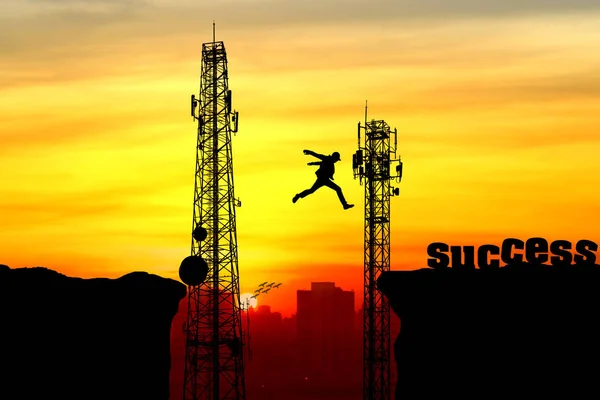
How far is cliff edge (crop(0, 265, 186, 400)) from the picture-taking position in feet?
278

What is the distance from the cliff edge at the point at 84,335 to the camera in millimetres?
84688

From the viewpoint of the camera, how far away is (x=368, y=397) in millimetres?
107812

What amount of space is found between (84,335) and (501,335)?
93.1 ft

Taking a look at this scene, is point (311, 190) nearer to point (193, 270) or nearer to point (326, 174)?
point (326, 174)

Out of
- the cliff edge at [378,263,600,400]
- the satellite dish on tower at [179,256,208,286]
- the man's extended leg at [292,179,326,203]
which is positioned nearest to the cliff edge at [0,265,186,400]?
the satellite dish on tower at [179,256,208,286]

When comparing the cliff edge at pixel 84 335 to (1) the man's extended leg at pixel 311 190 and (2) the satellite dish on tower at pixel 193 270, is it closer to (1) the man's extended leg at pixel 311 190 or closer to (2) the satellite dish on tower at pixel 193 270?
(2) the satellite dish on tower at pixel 193 270

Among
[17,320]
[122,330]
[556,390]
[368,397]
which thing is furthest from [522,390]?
[17,320]

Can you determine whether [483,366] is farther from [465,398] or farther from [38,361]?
[38,361]

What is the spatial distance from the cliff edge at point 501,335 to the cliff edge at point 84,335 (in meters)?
16.7

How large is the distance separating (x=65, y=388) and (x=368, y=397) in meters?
30.2

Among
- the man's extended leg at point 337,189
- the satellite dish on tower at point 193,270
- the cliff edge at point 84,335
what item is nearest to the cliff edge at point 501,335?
the satellite dish on tower at point 193,270

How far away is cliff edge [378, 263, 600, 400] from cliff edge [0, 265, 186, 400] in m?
16.7

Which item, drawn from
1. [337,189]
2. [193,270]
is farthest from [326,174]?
[193,270]

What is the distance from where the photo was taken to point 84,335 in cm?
8812
